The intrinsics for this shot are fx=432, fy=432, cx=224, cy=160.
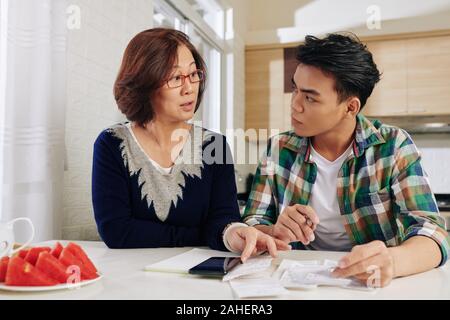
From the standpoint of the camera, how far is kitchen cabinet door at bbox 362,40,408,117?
364 cm

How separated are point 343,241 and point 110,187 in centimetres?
76

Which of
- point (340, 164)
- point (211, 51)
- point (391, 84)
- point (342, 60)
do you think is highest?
point (211, 51)

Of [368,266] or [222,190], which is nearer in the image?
[368,266]

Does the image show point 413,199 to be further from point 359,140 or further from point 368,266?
point 368,266

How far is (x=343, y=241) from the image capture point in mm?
1404

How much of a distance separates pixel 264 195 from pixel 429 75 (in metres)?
2.75

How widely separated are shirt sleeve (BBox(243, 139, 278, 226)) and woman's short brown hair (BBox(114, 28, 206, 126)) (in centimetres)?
42

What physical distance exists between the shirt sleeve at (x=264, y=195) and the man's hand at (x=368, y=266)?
0.66m

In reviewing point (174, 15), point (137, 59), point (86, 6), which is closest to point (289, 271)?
point (137, 59)

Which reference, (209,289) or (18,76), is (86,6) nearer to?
(18,76)

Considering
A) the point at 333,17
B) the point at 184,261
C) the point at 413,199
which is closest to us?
the point at 184,261

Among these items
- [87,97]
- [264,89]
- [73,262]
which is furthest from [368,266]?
[264,89]

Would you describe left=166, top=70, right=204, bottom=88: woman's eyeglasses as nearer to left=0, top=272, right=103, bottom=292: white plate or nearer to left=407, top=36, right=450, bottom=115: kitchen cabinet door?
left=0, top=272, right=103, bottom=292: white plate

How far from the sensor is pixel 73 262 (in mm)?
779
